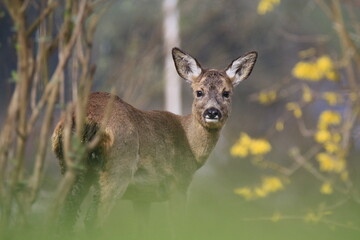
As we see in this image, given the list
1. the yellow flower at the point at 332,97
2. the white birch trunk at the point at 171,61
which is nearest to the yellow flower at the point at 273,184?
the yellow flower at the point at 332,97

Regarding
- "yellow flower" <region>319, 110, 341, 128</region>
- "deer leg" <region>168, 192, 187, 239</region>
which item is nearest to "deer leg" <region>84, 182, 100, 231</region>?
"deer leg" <region>168, 192, 187, 239</region>

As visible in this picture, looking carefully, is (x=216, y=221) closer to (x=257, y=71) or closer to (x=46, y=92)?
(x=46, y=92)

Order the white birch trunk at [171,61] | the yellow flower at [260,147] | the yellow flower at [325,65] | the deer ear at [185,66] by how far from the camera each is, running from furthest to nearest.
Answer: the white birch trunk at [171,61], the yellow flower at [260,147], the deer ear at [185,66], the yellow flower at [325,65]

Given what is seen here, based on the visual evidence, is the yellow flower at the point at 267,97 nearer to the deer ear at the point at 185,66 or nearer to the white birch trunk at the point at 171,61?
the deer ear at the point at 185,66

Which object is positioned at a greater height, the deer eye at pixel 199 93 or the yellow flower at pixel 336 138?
the yellow flower at pixel 336 138

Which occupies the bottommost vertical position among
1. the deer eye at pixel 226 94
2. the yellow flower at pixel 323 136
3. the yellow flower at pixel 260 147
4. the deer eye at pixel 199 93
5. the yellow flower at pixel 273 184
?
the yellow flower at pixel 273 184

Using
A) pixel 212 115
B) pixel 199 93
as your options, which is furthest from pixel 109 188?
pixel 199 93

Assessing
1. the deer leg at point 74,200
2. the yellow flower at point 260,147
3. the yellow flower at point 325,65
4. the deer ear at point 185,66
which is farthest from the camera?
the yellow flower at point 260,147

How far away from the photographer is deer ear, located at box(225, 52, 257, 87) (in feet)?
29.9

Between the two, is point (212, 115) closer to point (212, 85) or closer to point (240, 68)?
point (212, 85)

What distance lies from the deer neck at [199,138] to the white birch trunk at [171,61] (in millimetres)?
6803

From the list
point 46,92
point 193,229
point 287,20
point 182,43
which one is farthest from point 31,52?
point 287,20

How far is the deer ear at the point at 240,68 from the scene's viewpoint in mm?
9109

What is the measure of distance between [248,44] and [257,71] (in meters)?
0.64
